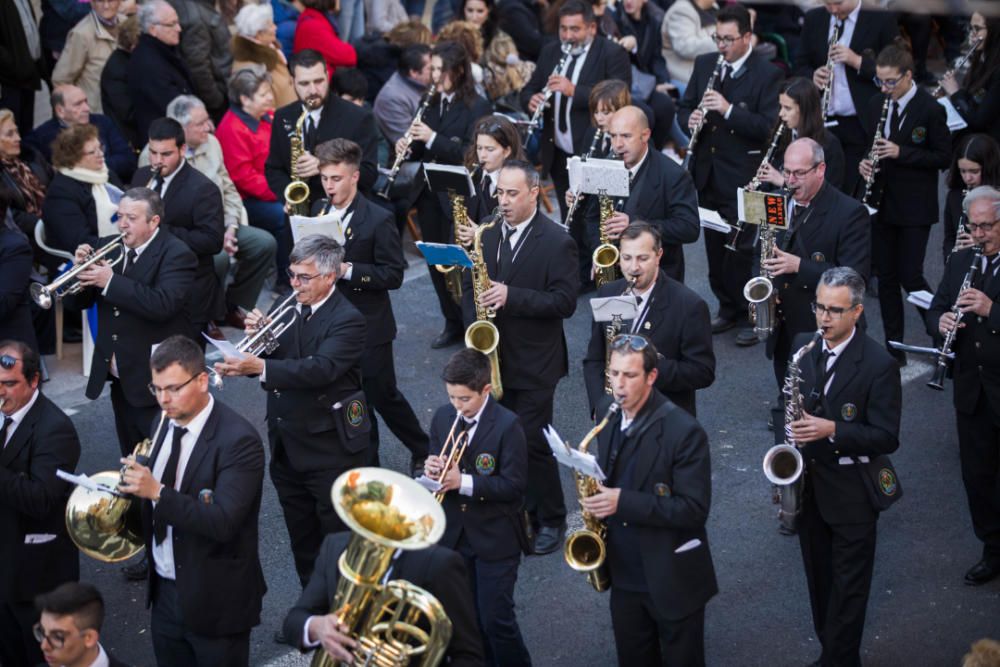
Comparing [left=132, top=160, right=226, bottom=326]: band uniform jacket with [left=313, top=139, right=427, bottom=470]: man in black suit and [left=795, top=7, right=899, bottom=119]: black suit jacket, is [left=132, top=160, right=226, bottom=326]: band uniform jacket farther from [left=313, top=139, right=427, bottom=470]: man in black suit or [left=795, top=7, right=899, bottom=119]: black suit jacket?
[left=795, top=7, right=899, bottom=119]: black suit jacket

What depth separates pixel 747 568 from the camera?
8.30 metres

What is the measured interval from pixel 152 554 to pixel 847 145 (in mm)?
7914

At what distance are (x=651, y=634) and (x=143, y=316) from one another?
12.4ft

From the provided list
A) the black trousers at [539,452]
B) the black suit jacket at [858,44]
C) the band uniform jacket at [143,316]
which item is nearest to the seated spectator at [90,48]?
the band uniform jacket at [143,316]

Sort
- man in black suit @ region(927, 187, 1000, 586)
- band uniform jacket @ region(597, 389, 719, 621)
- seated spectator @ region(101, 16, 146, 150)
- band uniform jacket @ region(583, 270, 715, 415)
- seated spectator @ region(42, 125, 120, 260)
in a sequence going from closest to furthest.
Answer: band uniform jacket @ region(597, 389, 719, 621), band uniform jacket @ region(583, 270, 715, 415), man in black suit @ region(927, 187, 1000, 586), seated spectator @ region(42, 125, 120, 260), seated spectator @ region(101, 16, 146, 150)

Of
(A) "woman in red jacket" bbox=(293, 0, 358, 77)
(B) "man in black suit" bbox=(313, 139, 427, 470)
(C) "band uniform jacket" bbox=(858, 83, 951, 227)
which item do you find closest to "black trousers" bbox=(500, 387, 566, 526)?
(B) "man in black suit" bbox=(313, 139, 427, 470)

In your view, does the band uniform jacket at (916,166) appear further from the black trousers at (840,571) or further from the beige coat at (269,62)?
the beige coat at (269,62)

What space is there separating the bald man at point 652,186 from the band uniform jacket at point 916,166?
2153 mm

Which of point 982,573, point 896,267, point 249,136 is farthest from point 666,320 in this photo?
point 249,136

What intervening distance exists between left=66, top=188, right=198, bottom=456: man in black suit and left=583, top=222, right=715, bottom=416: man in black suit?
2691mm

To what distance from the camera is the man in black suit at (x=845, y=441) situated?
22.5 ft

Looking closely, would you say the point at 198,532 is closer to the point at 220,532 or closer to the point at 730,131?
the point at 220,532

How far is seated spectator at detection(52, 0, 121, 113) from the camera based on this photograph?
12.2 metres

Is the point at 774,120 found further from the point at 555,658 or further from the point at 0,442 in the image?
the point at 0,442
